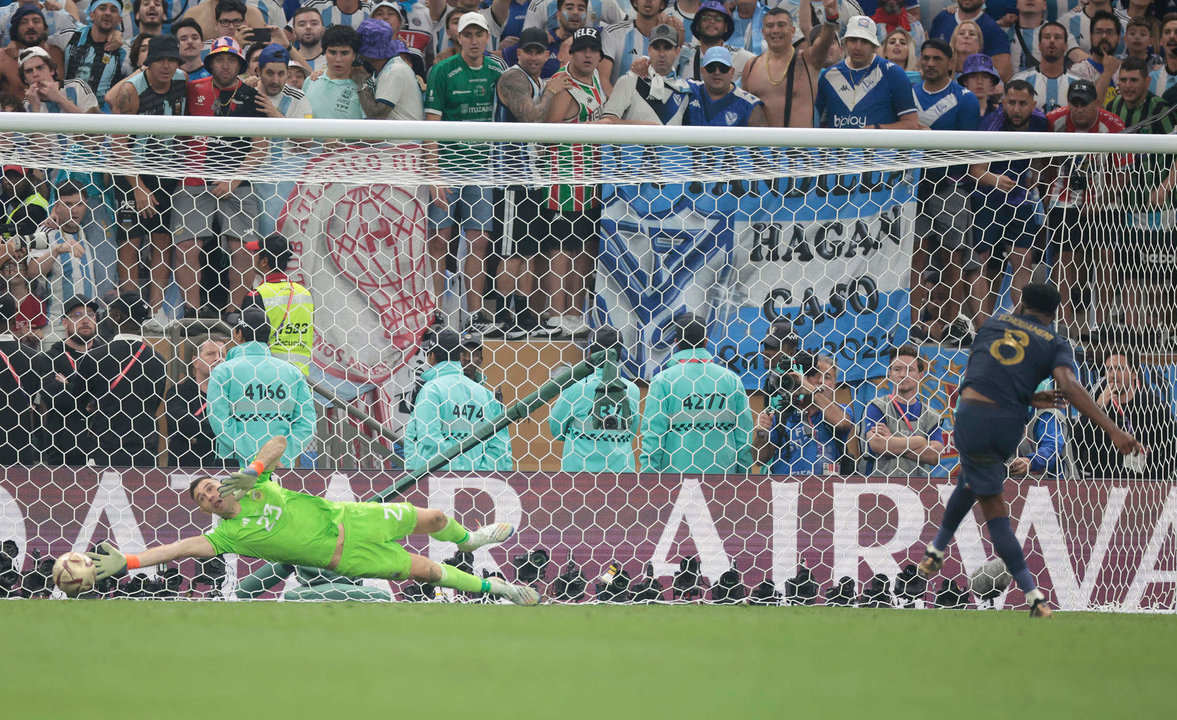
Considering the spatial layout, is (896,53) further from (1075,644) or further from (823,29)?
(1075,644)

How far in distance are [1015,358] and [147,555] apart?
4.08 m

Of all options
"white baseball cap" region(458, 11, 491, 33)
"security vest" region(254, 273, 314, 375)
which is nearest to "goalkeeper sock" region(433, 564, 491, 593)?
"security vest" region(254, 273, 314, 375)

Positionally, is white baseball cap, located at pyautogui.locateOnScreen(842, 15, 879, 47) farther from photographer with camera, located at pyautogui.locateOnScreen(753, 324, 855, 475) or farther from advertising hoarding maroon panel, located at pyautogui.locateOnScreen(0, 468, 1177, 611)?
advertising hoarding maroon panel, located at pyautogui.locateOnScreen(0, 468, 1177, 611)

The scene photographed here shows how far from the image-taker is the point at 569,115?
8.73 m

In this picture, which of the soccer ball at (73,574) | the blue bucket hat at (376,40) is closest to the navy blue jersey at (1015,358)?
the soccer ball at (73,574)

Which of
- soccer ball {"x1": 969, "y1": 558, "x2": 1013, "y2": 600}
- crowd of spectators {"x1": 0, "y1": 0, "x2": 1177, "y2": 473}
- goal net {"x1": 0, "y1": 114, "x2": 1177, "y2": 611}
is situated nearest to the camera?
goal net {"x1": 0, "y1": 114, "x2": 1177, "y2": 611}

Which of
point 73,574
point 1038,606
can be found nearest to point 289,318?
point 73,574

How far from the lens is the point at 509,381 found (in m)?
7.39

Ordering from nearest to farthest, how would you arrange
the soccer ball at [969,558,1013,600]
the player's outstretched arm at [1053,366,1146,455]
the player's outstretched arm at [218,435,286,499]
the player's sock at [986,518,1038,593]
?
the player's outstretched arm at [1053,366,1146,455], the player's sock at [986,518,1038,593], the player's outstretched arm at [218,435,286,499], the soccer ball at [969,558,1013,600]

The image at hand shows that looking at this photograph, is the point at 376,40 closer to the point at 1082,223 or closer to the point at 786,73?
the point at 786,73

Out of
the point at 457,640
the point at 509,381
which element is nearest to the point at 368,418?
the point at 509,381

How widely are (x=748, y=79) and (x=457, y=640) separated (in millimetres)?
5306

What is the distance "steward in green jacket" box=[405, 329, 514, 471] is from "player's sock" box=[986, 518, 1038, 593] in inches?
105

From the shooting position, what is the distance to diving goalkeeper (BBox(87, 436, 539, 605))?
6.09m
